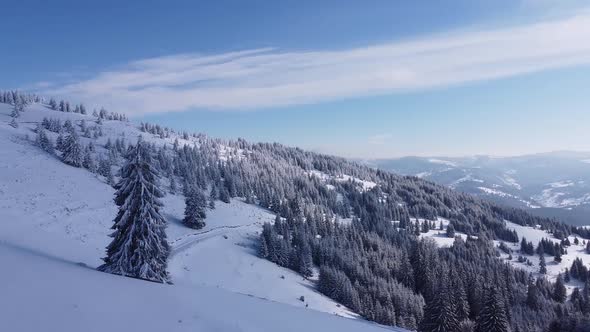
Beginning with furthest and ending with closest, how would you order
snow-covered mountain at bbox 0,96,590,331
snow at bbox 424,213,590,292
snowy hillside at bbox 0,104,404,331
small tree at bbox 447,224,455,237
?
small tree at bbox 447,224,455,237 < snow at bbox 424,213,590,292 < snow-covered mountain at bbox 0,96,590,331 < snowy hillside at bbox 0,104,404,331

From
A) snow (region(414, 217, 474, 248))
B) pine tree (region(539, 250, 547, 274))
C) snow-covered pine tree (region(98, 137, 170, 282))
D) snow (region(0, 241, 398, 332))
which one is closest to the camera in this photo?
snow (region(0, 241, 398, 332))

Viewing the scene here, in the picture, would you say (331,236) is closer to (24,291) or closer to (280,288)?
(280,288)

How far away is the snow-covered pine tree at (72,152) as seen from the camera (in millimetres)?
99000

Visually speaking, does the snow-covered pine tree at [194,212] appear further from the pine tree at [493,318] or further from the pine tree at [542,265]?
the pine tree at [542,265]

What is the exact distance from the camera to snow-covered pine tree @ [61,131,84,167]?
99.0 meters

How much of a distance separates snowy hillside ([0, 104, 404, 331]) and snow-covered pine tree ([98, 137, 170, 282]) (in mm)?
2298

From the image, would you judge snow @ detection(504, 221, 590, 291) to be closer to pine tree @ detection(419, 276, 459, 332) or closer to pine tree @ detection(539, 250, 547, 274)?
pine tree @ detection(539, 250, 547, 274)

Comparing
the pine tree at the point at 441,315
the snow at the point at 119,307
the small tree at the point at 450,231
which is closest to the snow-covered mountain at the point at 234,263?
the snow at the point at 119,307

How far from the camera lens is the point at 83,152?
104 m

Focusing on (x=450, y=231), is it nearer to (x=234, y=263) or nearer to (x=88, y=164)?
(x=234, y=263)

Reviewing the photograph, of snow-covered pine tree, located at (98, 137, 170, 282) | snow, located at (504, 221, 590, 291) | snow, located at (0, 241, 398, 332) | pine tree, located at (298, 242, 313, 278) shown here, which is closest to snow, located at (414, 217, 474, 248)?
snow, located at (504, 221, 590, 291)

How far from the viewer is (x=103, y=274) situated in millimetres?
20000

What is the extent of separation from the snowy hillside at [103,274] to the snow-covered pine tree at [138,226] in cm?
230

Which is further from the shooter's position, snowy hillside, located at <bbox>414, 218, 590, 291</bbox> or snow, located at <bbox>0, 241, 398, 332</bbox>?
snowy hillside, located at <bbox>414, 218, 590, 291</bbox>
